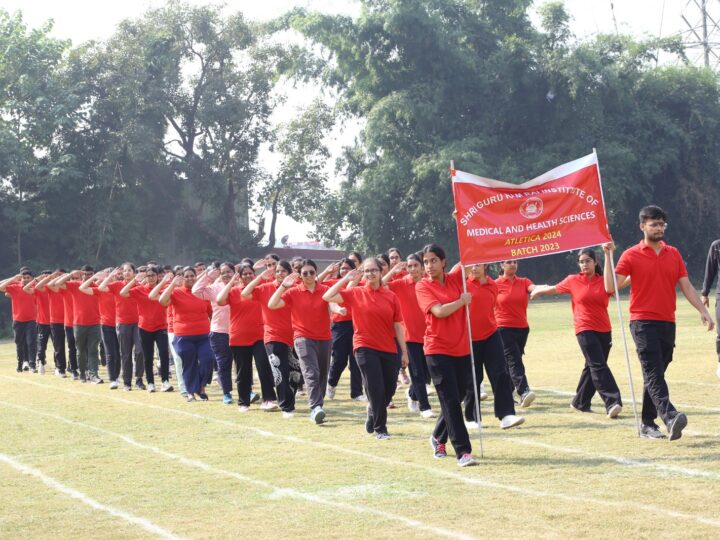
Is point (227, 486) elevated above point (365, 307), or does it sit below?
below

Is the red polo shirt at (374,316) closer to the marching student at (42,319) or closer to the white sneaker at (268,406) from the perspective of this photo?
the white sneaker at (268,406)

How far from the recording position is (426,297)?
8.80 m

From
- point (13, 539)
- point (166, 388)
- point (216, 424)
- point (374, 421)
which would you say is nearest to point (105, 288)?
point (166, 388)

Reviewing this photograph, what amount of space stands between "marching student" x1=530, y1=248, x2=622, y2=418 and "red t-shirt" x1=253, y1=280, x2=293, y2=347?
304 centimetres

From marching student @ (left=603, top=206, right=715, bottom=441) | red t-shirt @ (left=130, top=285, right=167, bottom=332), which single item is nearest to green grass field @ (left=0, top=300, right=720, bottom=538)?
marching student @ (left=603, top=206, right=715, bottom=441)

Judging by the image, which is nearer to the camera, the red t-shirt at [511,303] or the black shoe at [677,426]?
the black shoe at [677,426]

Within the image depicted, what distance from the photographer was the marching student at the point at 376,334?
10234 millimetres

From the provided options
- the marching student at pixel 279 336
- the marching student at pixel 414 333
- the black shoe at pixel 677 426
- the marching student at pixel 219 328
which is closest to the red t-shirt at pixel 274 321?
the marching student at pixel 279 336

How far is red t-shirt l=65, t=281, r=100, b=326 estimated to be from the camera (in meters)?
18.5

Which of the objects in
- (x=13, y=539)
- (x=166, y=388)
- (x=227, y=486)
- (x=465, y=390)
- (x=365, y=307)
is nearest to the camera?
(x=13, y=539)

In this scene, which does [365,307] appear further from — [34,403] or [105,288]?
[105,288]

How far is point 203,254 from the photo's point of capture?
49.8m

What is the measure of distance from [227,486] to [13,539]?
74.8 inches

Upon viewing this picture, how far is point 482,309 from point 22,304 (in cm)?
1431
